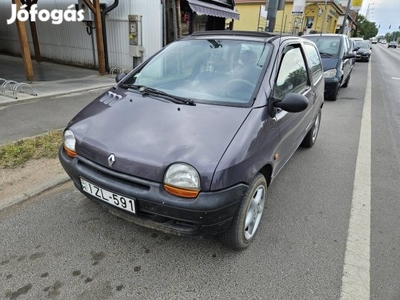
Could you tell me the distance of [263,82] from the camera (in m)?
2.49

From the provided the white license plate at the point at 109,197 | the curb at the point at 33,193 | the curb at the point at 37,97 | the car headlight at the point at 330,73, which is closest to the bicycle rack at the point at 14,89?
the curb at the point at 37,97

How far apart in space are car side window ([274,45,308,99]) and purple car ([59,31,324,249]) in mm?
22

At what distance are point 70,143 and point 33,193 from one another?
3.54 ft

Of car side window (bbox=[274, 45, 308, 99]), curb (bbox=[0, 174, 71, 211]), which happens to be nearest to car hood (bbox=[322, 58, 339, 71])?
car side window (bbox=[274, 45, 308, 99])

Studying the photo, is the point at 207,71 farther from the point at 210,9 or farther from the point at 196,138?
the point at 210,9

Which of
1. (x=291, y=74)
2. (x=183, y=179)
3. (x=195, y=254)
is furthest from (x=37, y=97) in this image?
(x=183, y=179)

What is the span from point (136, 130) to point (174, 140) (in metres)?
0.33

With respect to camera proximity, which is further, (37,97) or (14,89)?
(37,97)

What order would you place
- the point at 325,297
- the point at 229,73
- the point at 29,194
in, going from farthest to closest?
the point at 29,194 → the point at 229,73 → the point at 325,297

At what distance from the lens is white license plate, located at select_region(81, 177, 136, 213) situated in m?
2.00

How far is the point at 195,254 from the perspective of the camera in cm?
231

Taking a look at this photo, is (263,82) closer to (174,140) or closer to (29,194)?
(174,140)

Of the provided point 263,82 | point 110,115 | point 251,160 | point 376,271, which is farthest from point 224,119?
point 376,271

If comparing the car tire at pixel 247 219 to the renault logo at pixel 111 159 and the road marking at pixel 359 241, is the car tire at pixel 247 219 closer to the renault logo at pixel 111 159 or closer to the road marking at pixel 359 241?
the road marking at pixel 359 241
